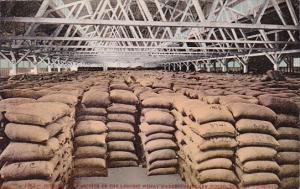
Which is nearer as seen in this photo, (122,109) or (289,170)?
(289,170)

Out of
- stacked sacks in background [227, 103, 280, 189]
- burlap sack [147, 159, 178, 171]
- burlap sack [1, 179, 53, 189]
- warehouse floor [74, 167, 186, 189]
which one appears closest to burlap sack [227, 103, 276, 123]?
stacked sacks in background [227, 103, 280, 189]

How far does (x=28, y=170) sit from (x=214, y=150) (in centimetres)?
221

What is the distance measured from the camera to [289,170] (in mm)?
4660

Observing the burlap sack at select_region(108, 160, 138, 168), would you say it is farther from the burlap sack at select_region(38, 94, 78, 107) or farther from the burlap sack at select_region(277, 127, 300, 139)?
the burlap sack at select_region(277, 127, 300, 139)

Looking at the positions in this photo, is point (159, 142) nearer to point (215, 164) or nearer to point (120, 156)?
point (120, 156)

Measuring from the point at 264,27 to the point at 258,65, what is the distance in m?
17.8

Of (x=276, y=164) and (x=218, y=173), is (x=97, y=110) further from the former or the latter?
(x=276, y=164)

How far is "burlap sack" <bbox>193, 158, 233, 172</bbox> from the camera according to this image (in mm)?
4559

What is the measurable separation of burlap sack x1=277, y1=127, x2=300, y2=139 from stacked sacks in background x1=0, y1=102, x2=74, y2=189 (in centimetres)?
278

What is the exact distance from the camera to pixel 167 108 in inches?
246

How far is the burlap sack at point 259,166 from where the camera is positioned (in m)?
4.39

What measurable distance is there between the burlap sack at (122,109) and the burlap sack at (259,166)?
245 cm

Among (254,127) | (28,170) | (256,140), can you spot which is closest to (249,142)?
(256,140)

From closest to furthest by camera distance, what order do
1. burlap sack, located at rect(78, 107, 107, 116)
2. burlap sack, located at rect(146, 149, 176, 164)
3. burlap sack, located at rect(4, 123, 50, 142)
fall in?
burlap sack, located at rect(4, 123, 50, 142), burlap sack, located at rect(146, 149, 176, 164), burlap sack, located at rect(78, 107, 107, 116)
